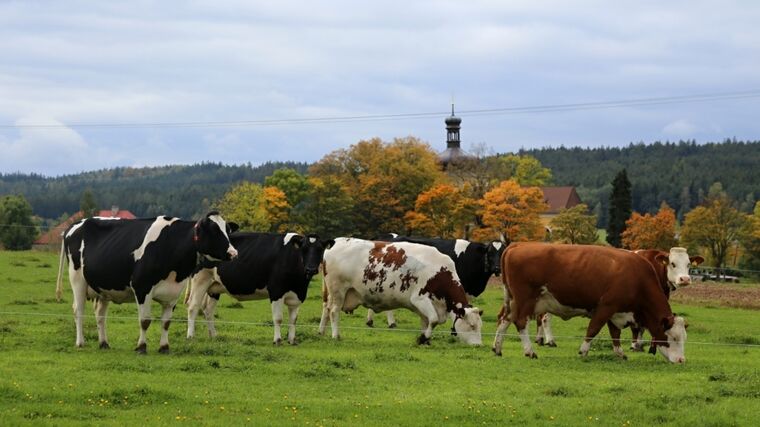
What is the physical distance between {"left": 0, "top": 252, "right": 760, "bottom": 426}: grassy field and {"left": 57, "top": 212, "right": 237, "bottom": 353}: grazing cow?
928mm

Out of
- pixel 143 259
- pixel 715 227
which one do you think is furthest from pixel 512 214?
pixel 143 259

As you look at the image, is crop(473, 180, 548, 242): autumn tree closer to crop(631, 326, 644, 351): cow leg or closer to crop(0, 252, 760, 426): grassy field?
crop(0, 252, 760, 426): grassy field

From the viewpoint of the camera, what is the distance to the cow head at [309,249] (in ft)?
78.0

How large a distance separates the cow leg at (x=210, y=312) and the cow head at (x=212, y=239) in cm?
353

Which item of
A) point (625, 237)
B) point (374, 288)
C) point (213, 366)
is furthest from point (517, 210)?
point (213, 366)

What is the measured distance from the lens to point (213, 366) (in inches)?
719

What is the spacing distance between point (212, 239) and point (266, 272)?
137 inches

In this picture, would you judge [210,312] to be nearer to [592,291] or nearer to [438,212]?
[592,291]

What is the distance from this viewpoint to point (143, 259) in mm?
20625

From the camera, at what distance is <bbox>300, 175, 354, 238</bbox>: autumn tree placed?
317 feet

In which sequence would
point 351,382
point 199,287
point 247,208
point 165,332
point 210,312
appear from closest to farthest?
1. point 351,382
2. point 165,332
3. point 199,287
4. point 210,312
5. point 247,208

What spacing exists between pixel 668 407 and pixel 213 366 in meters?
7.70

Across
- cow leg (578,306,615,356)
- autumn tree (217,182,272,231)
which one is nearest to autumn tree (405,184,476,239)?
autumn tree (217,182,272,231)

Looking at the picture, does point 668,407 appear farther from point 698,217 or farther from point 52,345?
point 698,217
